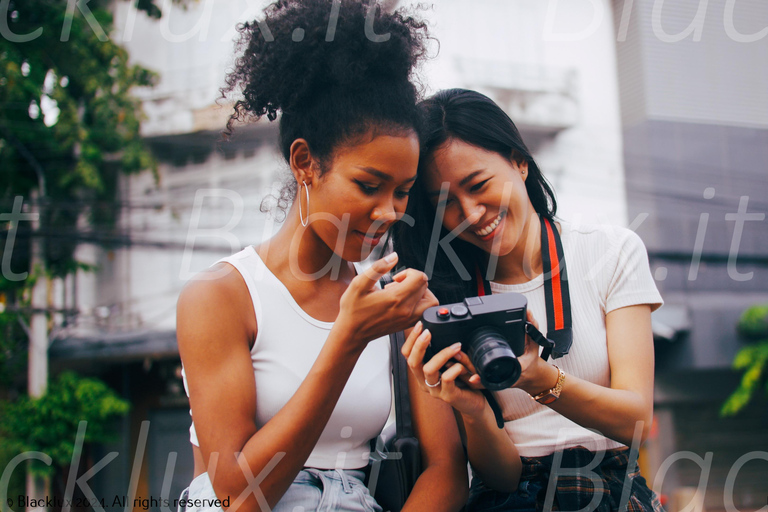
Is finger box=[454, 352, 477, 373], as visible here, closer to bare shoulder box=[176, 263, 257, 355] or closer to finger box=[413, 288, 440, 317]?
finger box=[413, 288, 440, 317]

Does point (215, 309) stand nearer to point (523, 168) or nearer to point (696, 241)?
point (523, 168)

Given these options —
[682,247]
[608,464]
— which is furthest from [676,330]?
[608,464]

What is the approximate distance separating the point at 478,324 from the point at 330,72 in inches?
31.1

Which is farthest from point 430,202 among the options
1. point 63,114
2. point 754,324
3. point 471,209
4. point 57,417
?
point 754,324

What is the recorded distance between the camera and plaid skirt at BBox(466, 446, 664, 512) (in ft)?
5.67

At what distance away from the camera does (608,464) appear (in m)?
1.78

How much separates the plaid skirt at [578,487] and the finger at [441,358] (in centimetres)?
57

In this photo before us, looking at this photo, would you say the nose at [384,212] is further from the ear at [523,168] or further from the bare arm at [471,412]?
the ear at [523,168]

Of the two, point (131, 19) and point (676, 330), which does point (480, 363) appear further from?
point (131, 19)

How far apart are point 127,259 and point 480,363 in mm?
9465

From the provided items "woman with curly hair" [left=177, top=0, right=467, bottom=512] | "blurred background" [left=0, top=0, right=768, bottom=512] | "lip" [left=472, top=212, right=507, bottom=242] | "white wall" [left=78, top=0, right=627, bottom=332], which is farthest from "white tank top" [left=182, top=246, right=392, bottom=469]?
"white wall" [left=78, top=0, right=627, bottom=332]

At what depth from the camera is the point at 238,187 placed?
953 centimetres

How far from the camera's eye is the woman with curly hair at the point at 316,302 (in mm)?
1447

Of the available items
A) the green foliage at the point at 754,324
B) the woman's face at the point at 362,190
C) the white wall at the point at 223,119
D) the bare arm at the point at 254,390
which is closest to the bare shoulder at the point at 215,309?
the bare arm at the point at 254,390
